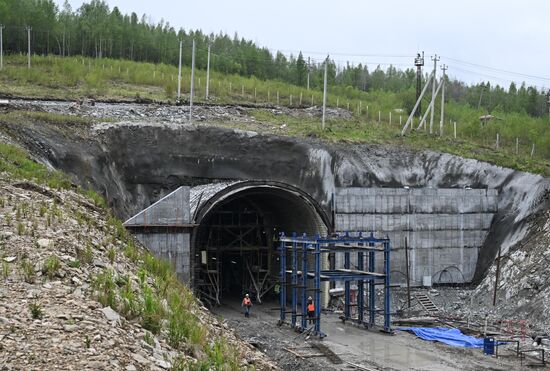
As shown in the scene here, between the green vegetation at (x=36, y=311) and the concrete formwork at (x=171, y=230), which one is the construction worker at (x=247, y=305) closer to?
the concrete formwork at (x=171, y=230)

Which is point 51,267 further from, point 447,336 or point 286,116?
point 286,116

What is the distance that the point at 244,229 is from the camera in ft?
105

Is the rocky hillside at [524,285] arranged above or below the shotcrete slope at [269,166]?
below

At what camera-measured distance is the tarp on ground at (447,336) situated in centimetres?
1943

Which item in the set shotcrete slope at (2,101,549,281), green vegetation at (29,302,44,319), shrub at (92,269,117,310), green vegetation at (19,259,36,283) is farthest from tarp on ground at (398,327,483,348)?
green vegetation at (29,302,44,319)

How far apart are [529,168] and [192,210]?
52.9ft

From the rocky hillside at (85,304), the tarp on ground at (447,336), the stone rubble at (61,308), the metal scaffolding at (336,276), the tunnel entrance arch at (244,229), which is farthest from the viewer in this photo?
the tunnel entrance arch at (244,229)

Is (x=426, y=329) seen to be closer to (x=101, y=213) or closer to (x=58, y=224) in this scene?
(x=101, y=213)

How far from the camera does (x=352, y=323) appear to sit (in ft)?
75.5

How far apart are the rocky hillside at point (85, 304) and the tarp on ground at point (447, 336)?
8.49 meters

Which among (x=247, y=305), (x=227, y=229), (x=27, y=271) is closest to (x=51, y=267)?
(x=27, y=271)

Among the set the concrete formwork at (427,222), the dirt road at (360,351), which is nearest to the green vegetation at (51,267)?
the dirt road at (360,351)

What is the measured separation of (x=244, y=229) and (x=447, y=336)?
45.6ft

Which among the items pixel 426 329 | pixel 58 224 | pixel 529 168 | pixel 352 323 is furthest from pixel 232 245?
pixel 58 224
